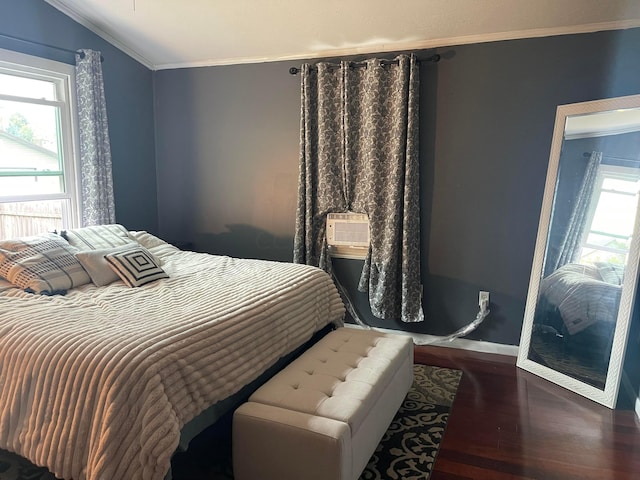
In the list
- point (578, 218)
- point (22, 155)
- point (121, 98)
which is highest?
point (121, 98)

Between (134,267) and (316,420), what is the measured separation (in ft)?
5.02

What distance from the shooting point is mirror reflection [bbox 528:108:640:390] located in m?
2.91

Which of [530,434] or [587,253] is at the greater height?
[587,253]

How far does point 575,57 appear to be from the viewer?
10.6ft

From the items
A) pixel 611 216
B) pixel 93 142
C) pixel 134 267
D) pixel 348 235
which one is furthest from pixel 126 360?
pixel 611 216

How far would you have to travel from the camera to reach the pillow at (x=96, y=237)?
312cm

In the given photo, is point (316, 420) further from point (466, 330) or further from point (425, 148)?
point (425, 148)

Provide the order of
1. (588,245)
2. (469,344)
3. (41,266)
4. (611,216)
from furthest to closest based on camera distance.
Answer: (469,344) < (588,245) < (611,216) < (41,266)

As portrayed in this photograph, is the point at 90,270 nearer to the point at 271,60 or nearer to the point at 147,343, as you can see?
the point at 147,343

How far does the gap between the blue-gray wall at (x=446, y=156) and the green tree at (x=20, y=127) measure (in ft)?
3.82

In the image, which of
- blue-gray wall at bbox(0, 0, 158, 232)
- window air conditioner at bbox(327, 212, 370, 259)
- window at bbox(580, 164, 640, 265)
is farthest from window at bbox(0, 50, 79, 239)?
window at bbox(580, 164, 640, 265)

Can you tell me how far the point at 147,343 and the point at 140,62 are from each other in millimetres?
3245

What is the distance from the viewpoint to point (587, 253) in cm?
309

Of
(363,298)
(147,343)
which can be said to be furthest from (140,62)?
(147,343)
